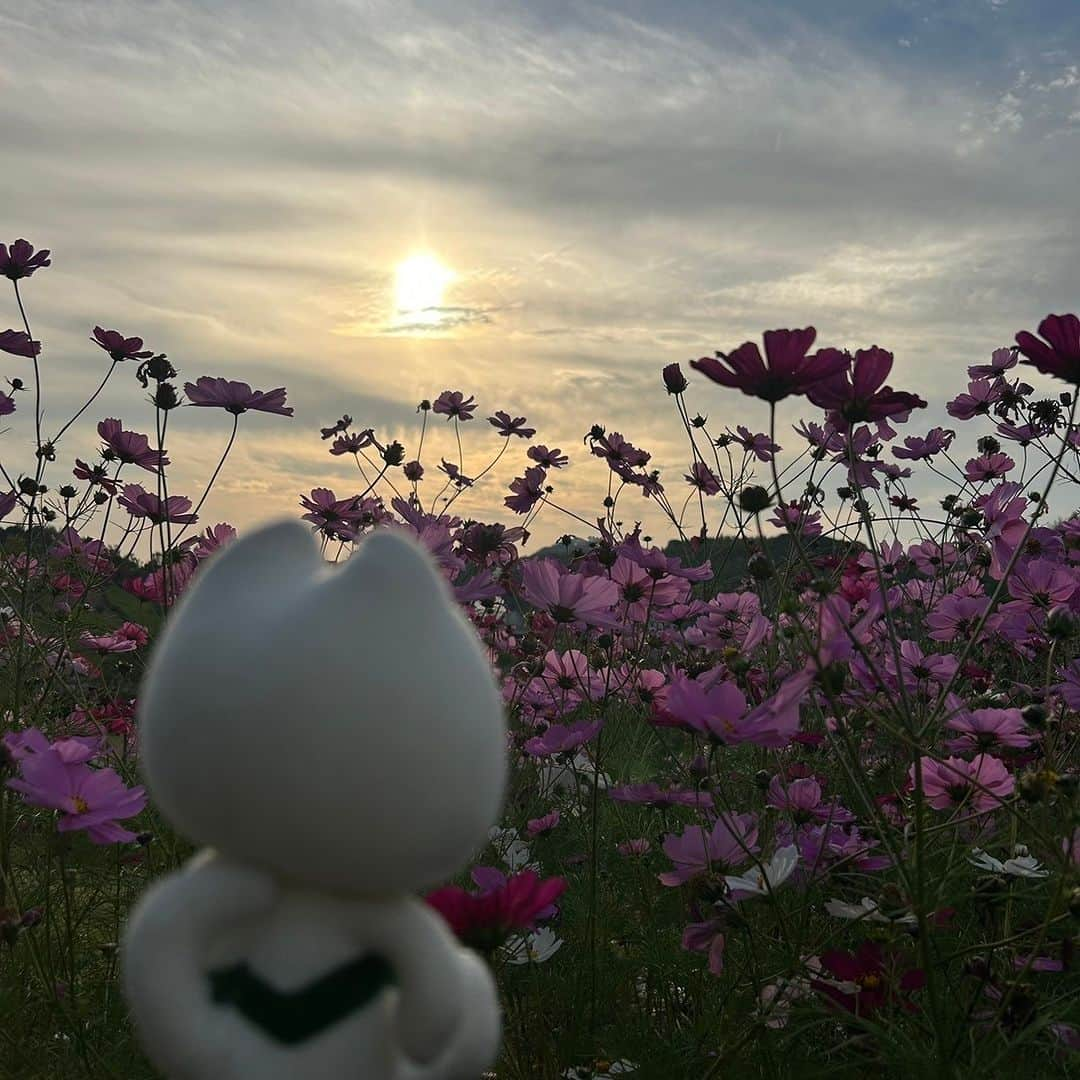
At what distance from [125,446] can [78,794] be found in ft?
4.79

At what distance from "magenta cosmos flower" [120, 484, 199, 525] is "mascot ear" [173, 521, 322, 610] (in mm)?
1601

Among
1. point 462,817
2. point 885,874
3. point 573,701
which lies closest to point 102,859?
point 573,701

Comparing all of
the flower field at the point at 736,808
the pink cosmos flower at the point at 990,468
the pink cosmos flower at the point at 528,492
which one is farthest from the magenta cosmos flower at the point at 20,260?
the pink cosmos flower at the point at 990,468

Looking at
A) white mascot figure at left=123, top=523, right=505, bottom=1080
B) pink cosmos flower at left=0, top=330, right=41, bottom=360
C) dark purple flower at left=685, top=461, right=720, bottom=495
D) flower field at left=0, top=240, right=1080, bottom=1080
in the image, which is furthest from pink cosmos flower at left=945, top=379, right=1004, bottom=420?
white mascot figure at left=123, top=523, right=505, bottom=1080

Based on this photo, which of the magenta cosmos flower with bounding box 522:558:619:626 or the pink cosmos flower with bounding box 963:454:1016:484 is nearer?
the magenta cosmos flower with bounding box 522:558:619:626

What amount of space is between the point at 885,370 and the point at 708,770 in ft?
2.23

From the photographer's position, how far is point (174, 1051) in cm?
69

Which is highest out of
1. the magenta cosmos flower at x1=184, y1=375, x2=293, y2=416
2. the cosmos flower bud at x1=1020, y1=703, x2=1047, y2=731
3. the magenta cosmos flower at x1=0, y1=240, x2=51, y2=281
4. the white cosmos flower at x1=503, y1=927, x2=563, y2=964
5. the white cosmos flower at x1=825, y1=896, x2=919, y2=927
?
the magenta cosmos flower at x1=0, y1=240, x2=51, y2=281

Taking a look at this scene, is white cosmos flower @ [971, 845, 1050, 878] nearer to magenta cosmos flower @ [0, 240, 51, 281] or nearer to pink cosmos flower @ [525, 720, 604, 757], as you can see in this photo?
pink cosmos flower @ [525, 720, 604, 757]

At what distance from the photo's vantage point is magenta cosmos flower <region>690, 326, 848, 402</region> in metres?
1.06

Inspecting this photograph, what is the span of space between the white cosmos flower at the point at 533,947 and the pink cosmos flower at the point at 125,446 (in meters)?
1.45

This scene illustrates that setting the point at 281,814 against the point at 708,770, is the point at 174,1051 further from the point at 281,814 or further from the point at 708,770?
the point at 708,770

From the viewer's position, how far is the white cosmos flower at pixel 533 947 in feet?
4.83

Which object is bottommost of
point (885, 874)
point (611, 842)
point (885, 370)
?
point (611, 842)
